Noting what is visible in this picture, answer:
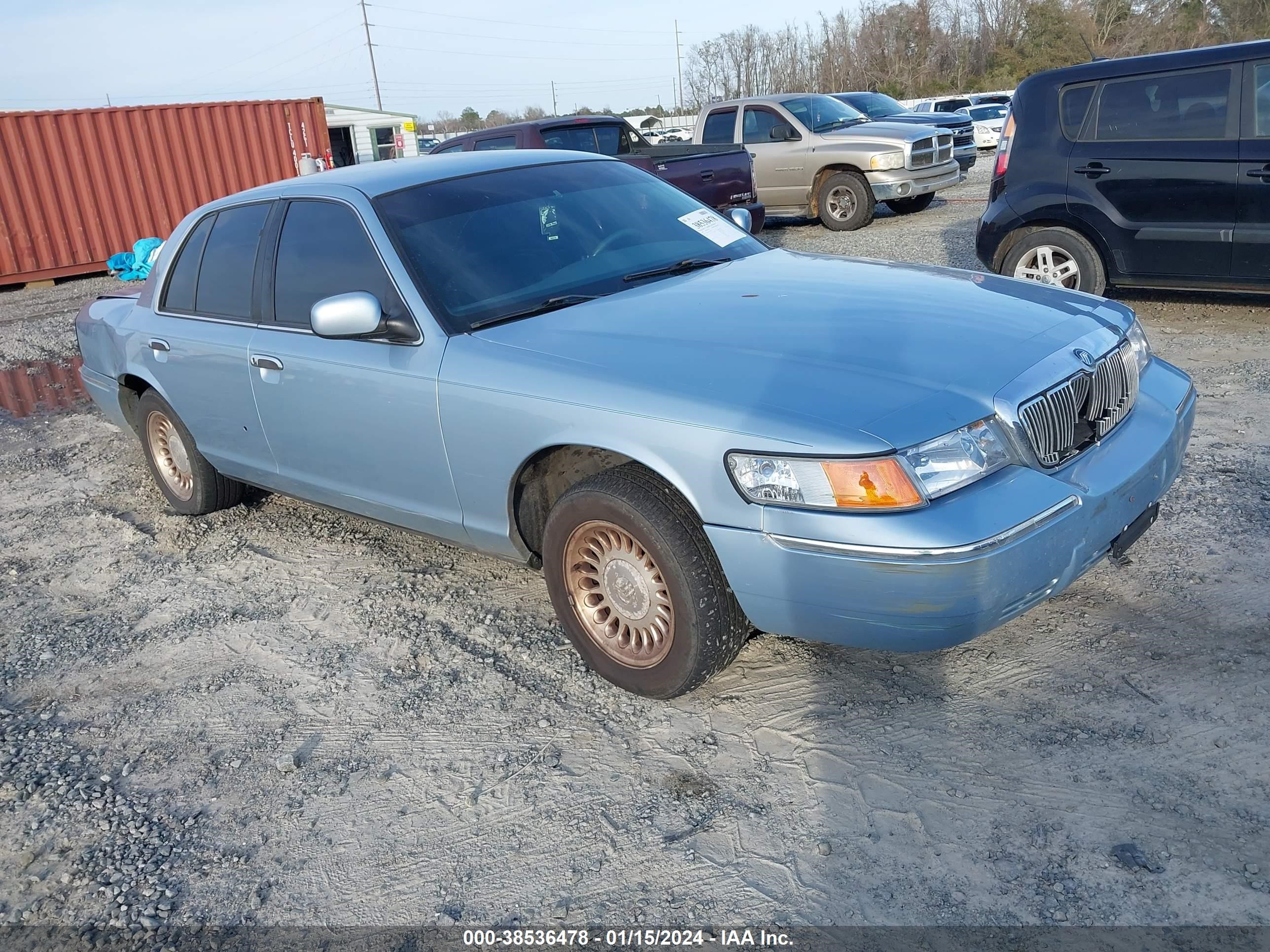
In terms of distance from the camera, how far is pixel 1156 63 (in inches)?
284

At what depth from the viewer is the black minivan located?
6.89 meters

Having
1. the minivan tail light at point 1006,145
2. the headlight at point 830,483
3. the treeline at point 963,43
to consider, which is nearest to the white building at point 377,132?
the treeline at point 963,43

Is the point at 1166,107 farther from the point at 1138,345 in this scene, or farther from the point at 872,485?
the point at 872,485

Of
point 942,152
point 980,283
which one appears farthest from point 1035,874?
point 942,152

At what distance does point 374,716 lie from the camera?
3.51 meters

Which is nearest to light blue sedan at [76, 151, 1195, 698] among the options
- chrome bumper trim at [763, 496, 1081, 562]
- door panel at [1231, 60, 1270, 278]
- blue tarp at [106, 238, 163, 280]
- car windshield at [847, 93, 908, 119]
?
chrome bumper trim at [763, 496, 1081, 562]

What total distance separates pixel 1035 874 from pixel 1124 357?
1.77 metres

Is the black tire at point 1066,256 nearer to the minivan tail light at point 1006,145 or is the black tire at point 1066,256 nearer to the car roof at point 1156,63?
the minivan tail light at point 1006,145

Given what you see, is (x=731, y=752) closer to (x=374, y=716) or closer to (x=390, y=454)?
(x=374, y=716)

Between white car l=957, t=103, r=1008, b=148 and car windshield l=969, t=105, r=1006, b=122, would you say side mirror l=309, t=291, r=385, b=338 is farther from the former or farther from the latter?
car windshield l=969, t=105, r=1006, b=122

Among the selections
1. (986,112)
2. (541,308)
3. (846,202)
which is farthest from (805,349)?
(986,112)

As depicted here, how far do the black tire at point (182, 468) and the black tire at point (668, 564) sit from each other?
2544mm

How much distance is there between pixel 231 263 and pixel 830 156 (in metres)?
10.8

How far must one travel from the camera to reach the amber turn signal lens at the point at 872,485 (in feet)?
8.95
